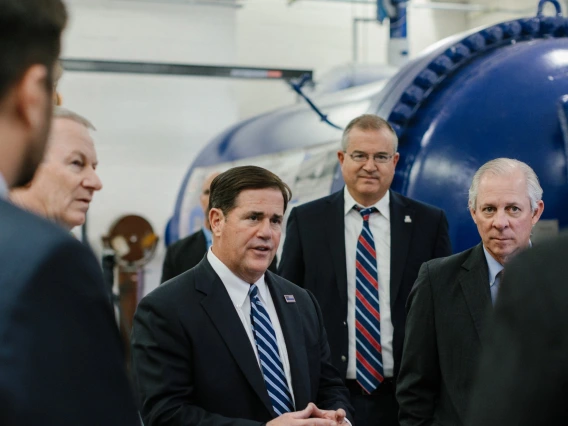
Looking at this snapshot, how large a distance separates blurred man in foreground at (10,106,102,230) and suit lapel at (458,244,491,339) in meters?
1.25

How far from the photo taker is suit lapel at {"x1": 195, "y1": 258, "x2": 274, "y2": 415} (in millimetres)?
2419

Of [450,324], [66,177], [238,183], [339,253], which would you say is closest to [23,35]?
[66,177]

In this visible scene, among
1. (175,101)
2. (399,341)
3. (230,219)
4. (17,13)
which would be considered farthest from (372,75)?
(17,13)

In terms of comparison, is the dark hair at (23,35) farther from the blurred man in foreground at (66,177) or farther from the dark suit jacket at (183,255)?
the dark suit jacket at (183,255)

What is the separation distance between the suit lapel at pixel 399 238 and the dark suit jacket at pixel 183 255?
1.26 m

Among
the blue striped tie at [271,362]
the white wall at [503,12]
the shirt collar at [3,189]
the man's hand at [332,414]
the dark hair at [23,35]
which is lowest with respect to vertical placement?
the man's hand at [332,414]

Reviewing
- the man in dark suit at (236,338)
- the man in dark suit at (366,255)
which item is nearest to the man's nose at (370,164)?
the man in dark suit at (366,255)

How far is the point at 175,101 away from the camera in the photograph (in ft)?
35.9

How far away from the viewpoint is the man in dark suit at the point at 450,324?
2580mm

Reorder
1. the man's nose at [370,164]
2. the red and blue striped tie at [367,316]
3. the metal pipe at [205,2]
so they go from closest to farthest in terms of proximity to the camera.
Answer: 1. the red and blue striped tie at [367,316]
2. the man's nose at [370,164]
3. the metal pipe at [205,2]

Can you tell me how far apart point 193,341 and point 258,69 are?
7452mm

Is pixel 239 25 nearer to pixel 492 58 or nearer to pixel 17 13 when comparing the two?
pixel 492 58

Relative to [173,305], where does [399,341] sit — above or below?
below

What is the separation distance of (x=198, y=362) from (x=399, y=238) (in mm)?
1329
